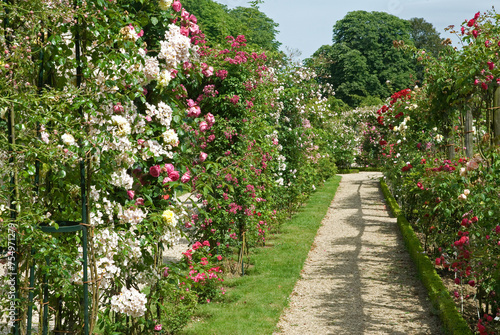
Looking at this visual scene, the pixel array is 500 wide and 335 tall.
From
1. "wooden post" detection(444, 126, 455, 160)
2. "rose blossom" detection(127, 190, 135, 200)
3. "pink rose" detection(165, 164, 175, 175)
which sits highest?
"wooden post" detection(444, 126, 455, 160)

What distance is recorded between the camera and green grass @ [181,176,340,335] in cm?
441

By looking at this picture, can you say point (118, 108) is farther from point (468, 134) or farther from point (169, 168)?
point (468, 134)

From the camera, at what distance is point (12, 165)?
197 centimetres

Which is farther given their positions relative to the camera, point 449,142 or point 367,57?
point 367,57

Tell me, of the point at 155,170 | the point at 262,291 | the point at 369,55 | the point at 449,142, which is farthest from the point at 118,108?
the point at 369,55

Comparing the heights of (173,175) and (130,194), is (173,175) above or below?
above

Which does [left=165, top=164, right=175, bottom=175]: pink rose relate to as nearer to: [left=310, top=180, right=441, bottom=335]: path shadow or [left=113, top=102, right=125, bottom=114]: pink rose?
[left=113, top=102, right=125, bottom=114]: pink rose

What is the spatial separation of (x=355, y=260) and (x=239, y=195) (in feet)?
7.77

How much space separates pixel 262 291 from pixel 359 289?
1.26m

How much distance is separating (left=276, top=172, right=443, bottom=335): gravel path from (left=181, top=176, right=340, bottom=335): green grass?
0.48ft

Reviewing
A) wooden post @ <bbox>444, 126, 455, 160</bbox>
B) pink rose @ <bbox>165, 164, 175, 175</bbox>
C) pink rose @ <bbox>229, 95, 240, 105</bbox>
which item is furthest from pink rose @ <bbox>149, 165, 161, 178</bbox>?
wooden post @ <bbox>444, 126, 455, 160</bbox>

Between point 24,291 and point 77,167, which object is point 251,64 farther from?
point 24,291

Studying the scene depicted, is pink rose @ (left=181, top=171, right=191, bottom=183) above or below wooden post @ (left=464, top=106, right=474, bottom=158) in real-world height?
below

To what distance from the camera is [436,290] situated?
5.11m
